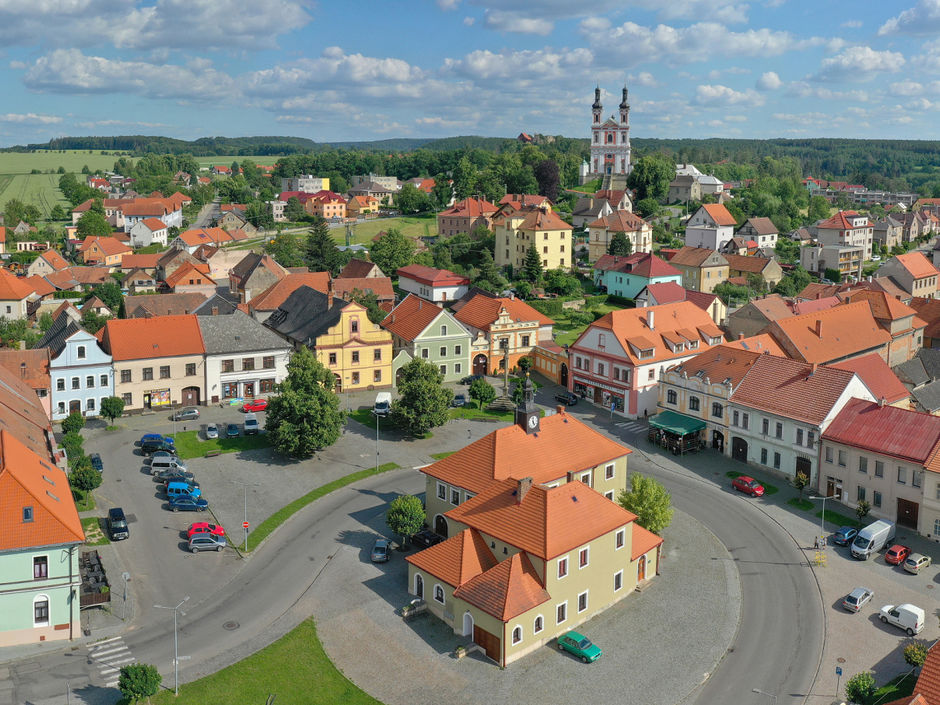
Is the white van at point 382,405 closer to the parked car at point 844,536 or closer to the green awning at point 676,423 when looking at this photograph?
the green awning at point 676,423

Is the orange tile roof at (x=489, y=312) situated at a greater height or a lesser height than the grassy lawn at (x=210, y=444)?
greater

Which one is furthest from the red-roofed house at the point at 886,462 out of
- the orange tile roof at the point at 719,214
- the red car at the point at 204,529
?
the orange tile roof at the point at 719,214

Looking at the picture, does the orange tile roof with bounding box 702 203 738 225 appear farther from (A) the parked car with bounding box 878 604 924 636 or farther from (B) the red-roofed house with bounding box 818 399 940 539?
(A) the parked car with bounding box 878 604 924 636

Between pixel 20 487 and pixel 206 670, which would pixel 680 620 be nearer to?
pixel 206 670

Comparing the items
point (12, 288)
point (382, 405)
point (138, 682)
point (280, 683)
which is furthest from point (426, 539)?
point (12, 288)

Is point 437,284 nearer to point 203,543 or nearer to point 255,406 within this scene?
point 255,406

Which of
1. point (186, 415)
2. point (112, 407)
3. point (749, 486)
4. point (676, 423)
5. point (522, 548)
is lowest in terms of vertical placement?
point (749, 486)
